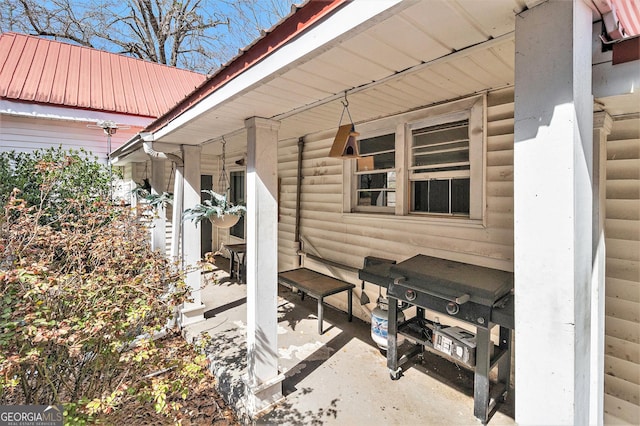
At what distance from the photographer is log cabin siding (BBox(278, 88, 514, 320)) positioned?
9.50 feet

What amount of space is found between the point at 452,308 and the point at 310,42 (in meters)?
2.24

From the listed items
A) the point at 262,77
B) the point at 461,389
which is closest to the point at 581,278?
the point at 262,77

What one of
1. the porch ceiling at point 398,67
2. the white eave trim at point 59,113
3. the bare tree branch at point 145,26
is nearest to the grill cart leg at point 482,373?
the porch ceiling at point 398,67

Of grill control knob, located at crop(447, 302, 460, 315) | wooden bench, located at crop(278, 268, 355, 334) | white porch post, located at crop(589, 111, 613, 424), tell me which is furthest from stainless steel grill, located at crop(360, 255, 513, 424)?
wooden bench, located at crop(278, 268, 355, 334)

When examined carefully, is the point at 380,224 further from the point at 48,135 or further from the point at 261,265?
the point at 48,135

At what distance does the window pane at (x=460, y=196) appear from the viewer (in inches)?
129

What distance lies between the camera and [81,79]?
7684mm

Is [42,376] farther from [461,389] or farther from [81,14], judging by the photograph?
[81,14]

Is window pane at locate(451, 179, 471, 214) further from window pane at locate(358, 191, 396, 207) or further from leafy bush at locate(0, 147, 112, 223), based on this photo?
leafy bush at locate(0, 147, 112, 223)

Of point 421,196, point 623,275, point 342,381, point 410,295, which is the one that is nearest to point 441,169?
point 421,196

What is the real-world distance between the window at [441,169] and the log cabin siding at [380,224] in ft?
0.81

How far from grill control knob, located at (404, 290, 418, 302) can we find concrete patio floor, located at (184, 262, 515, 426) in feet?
3.17

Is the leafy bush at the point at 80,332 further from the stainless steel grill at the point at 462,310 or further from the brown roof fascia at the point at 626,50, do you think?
the brown roof fascia at the point at 626,50

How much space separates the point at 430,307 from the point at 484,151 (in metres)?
1.64
